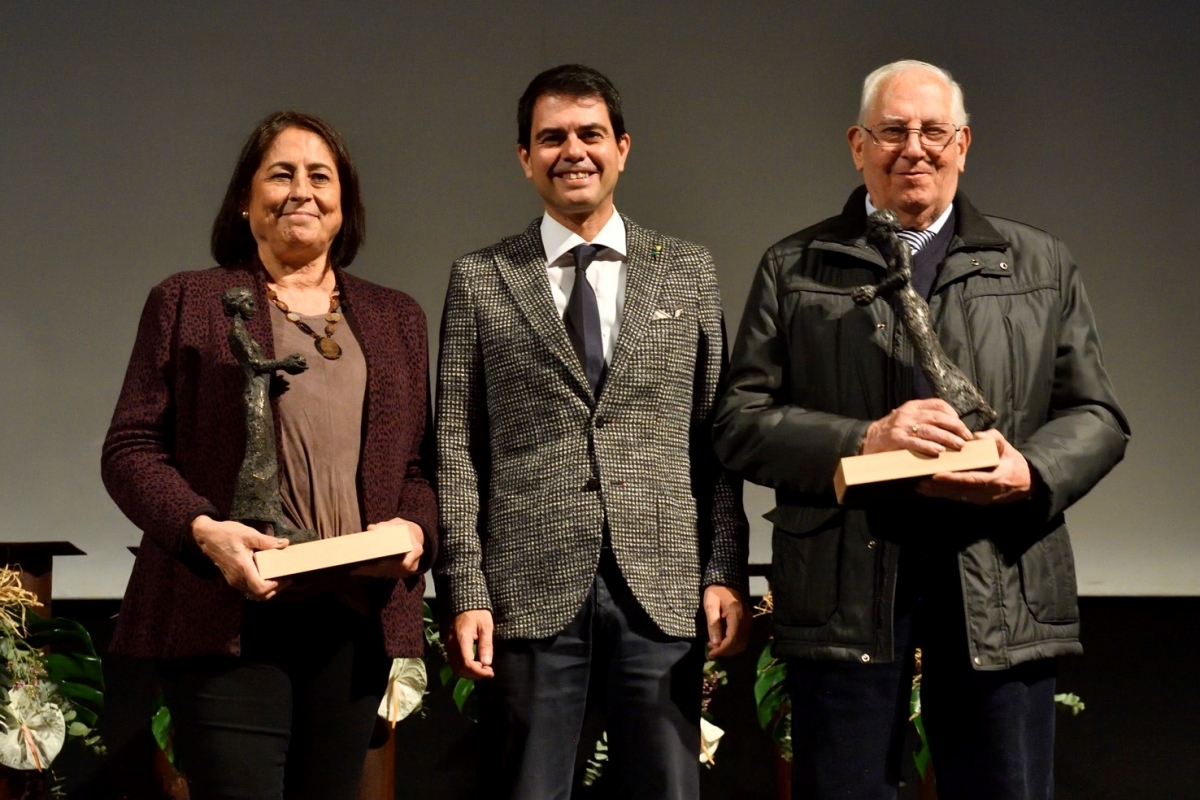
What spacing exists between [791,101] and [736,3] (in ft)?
1.18

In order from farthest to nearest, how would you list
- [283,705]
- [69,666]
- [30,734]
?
1. [69,666]
2. [30,734]
3. [283,705]

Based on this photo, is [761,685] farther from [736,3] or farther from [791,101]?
[736,3]

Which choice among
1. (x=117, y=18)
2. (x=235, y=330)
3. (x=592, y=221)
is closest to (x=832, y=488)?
(x=592, y=221)

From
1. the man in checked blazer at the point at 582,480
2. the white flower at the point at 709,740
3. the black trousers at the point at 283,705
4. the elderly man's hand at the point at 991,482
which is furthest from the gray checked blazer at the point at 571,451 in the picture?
the white flower at the point at 709,740

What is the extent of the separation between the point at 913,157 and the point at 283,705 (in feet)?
4.55

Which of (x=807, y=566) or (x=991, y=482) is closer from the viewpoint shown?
(x=991, y=482)

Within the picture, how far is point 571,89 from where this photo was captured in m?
2.47

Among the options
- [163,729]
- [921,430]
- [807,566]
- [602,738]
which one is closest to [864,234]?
[921,430]

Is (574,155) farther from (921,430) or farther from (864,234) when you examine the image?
(921,430)

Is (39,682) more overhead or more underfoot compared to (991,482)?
more underfoot

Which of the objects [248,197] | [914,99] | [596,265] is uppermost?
[914,99]

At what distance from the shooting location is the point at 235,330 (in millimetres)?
2168

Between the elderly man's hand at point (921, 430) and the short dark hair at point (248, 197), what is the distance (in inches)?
41.3

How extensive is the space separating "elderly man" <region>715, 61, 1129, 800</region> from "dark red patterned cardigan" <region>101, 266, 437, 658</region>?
1.89ft
